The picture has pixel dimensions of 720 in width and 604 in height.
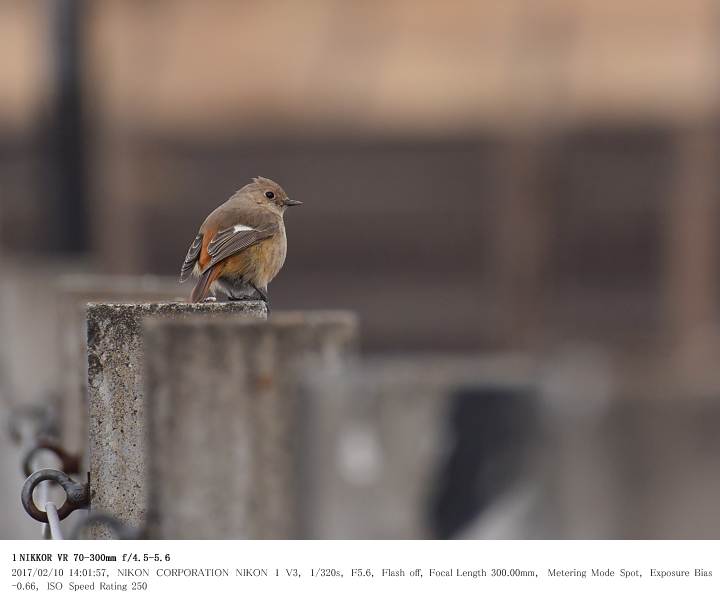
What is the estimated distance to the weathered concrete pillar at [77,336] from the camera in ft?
11.4

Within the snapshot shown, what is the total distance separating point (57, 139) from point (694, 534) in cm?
435

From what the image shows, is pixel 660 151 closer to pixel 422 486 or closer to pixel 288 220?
pixel 288 220

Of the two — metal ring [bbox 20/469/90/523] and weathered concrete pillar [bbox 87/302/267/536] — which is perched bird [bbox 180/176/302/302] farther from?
metal ring [bbox 20/469/90/523]

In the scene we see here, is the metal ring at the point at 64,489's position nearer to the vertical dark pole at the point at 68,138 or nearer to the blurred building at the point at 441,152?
the vertical dark pole at the point at 68,138

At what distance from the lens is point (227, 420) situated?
11.1 feet

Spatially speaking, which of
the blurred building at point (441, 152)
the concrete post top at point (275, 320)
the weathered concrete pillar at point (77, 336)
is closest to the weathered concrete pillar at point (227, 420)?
the concrete post top at point (275, 320)

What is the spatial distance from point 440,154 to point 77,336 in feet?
31.5

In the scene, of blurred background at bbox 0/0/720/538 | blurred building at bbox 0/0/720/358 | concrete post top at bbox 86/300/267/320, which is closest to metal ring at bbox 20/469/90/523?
concrete post top at bbox 86/300/267/320

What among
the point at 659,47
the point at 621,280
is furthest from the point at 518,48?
the point at 621,280

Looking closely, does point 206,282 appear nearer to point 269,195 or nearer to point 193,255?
point 193,255

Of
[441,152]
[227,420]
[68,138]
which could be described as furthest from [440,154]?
[227,420]

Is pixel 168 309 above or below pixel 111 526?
above

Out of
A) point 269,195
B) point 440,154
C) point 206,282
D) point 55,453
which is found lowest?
point 440,154
